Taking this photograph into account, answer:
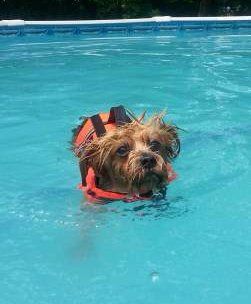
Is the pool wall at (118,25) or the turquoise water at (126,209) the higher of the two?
the pool wall at (118,25)

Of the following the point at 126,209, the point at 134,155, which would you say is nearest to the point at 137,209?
the point at 126,209

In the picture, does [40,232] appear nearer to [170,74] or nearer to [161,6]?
[170,74]

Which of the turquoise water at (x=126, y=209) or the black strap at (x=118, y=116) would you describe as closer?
the turquoise water at (x=126, y=209)

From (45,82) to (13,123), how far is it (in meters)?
3.11

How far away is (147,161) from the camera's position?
15.2 feet

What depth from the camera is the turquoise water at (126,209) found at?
4.54 m

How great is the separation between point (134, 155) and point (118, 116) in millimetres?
824

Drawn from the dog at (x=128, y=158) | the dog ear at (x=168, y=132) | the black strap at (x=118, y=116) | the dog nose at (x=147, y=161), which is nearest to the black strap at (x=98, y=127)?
the dog at (x=128, y=158)

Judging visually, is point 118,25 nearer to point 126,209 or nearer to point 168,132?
point 126,209

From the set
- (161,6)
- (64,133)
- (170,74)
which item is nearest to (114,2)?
(161,6)

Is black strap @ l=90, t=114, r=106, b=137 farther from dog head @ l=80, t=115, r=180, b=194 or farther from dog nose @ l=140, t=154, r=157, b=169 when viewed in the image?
dog nose @ l=140, t=154, r=157, b=169

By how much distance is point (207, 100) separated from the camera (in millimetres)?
10312

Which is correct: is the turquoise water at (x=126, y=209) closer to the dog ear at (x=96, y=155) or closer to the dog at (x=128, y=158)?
the dog at (x=128, y=158)

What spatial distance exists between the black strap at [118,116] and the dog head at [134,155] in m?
0.30
